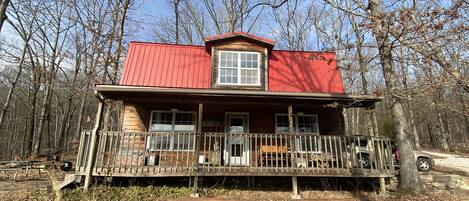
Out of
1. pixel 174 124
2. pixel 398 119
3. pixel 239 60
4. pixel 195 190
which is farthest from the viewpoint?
pixel 239 60

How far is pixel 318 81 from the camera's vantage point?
12.4 m

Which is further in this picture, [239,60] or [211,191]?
[239,60]

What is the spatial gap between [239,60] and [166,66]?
10.7 feet

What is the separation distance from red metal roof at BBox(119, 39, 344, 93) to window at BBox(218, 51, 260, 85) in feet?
2.21

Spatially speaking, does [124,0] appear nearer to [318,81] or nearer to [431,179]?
[318,81]

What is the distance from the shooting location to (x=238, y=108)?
37.6 ft

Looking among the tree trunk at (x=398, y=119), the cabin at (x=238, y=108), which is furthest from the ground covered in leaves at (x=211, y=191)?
the cabin at (x=238, y=108)

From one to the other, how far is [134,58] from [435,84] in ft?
35.8

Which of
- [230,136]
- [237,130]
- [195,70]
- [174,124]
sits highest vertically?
[195,70]

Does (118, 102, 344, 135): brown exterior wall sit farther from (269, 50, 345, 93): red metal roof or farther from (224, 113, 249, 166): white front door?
(269, 50, 345, 93): red metal roof

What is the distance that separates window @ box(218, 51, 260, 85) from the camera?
11.6m

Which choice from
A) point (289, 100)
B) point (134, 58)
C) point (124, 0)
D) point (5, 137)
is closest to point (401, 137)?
point (289, 100)

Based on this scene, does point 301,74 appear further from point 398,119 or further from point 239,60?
point 398,119

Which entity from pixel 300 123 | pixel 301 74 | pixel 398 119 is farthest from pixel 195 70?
pixel 398 119
